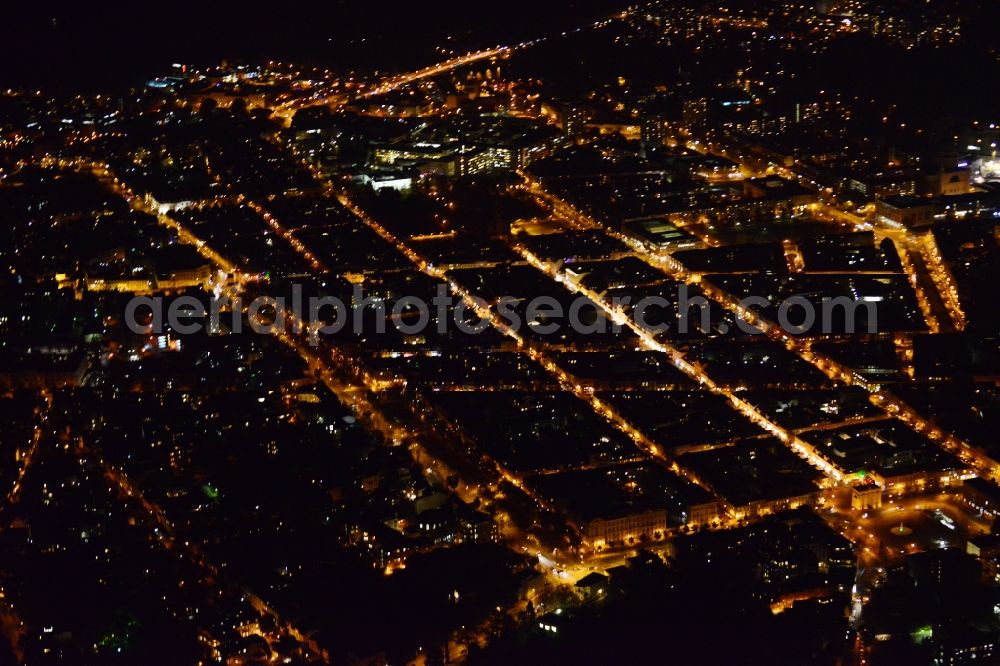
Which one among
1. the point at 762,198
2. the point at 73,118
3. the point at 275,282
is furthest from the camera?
the point at 73,118

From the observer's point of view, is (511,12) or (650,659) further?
(511,12)

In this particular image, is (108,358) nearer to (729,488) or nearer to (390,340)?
(390,340)

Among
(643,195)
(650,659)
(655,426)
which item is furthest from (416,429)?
(643,195)

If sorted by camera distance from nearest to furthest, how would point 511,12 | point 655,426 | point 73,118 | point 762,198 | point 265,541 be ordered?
point 265,541, point 655,426, point 762,198, point 73,118, point 511,12

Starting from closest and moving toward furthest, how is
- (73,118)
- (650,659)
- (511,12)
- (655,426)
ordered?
(650,659), (655,426), (73,118), (511,12)

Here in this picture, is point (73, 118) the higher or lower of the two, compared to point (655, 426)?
higher

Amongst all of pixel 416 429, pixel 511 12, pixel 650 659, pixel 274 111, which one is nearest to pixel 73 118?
pixel 274 111

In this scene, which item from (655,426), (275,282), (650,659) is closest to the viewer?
(650,659)

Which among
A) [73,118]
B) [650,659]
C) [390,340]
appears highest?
[73,118]

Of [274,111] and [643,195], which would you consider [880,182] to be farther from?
[274,111]
